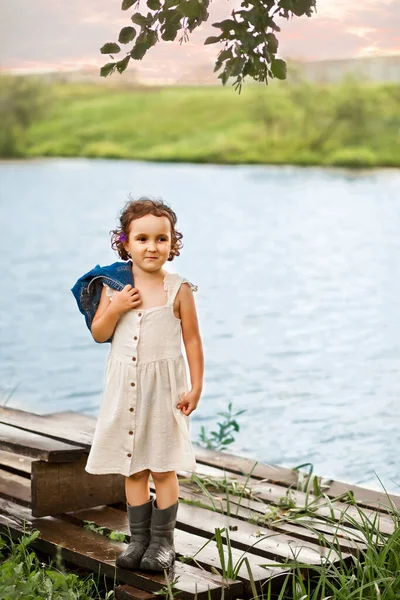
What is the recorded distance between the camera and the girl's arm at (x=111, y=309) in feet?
8.58

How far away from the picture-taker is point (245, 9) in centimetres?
274

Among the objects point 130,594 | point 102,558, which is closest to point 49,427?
point 102,558

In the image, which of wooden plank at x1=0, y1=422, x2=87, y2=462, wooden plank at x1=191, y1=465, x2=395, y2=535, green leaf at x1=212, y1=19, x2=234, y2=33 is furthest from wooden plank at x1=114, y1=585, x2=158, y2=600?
green leaf at x1=212, y1=19, x2=234, y2=33

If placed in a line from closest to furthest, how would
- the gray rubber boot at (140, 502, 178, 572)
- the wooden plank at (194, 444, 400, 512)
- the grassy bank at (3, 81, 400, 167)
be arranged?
1. the gray rubber boot at (140, 502, 178, 572)
2. the wooden plank at (194, 444, 400, 512)
3. the grassy bank at (3, 81, 400, 167)

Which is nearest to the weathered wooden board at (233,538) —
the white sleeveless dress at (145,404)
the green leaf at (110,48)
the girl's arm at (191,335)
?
the white sleeveless dress at (145,404)

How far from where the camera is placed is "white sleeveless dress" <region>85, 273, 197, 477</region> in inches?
102

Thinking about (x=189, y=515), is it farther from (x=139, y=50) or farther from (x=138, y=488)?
(x=139, y=50)

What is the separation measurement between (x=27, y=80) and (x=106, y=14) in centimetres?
490

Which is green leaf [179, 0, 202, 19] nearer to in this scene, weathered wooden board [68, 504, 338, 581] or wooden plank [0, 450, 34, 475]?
weathered wooden board [68, 504, 338, 581]

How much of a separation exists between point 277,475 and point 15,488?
973 millimetres

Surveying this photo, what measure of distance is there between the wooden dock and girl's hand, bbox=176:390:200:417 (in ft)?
1.08

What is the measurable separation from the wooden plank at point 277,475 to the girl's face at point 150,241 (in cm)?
106

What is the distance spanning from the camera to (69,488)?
3.05m

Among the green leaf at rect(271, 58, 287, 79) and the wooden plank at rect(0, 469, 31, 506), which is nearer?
the green leaf at rect(271, 58, 287, 79)
